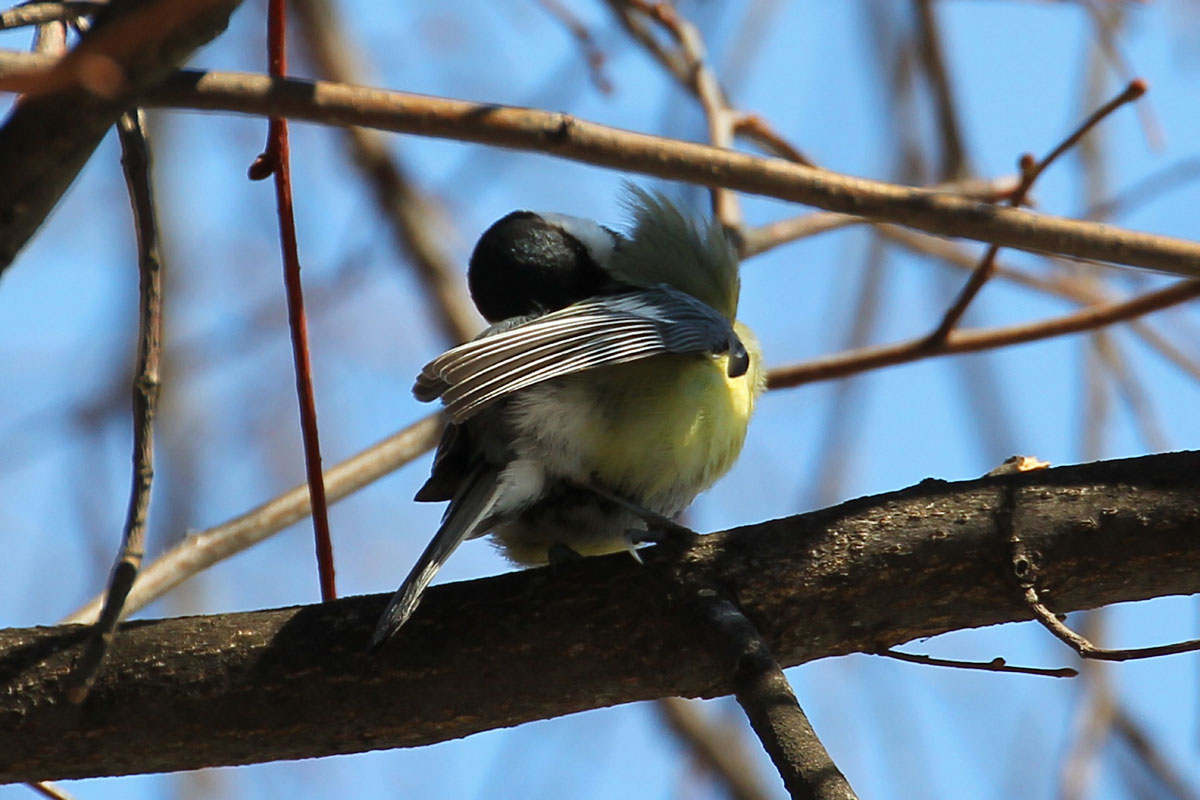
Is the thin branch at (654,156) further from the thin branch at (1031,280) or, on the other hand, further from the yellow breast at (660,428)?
the thin branch at (1031,280)

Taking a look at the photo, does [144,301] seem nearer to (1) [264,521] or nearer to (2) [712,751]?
(1) [264,521]

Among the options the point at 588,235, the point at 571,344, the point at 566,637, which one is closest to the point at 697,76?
the point at 588,235

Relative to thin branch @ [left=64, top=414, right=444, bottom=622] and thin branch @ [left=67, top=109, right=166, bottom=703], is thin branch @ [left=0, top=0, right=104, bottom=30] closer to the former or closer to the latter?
thin branch @ [left=67, top=109, right=166, bottom=703]

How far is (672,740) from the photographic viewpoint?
388 centimetres

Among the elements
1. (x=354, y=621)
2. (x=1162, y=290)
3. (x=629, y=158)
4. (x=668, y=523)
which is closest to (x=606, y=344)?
(x=668, y=523)

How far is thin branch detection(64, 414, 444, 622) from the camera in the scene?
246cm

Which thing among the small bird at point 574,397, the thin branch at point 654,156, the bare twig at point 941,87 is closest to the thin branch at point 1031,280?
the bare twig at point 941,87

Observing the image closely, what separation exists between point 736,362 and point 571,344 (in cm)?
50

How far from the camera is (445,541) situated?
218cm

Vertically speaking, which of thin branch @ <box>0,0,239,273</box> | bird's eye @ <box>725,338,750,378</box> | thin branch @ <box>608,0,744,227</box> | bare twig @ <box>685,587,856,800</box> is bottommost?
bare twig @ <box>685,587,856,800</box>

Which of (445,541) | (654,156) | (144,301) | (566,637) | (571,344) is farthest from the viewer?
(571,344)

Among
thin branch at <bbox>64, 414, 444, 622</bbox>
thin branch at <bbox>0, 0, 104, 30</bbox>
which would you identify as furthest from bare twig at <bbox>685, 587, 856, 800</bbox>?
thin branch at <bbox>0, 0, 104, 30</bbox>

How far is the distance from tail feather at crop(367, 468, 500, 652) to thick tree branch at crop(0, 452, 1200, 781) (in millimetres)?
70

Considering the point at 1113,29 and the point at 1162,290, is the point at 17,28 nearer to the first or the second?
the point at 1162,290
